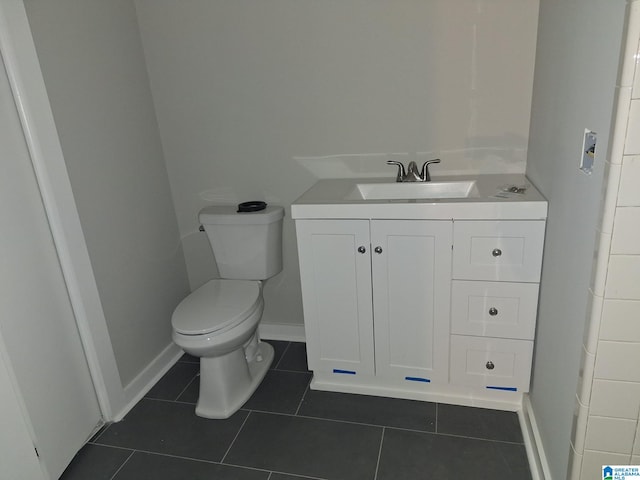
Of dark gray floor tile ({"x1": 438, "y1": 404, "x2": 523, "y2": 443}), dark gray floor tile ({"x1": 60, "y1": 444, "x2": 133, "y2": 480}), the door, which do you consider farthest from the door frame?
dark gray floor tile ({"x1": 438, "y1": 404, "x2": 523, "y2": 443})

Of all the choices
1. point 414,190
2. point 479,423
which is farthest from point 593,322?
point 414,190

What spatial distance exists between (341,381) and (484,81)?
148 cm

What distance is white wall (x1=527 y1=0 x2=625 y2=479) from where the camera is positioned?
1102 mm

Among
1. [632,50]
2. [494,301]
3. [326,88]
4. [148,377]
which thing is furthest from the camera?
[148,377]

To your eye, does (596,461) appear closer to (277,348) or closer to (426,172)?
(426,172)

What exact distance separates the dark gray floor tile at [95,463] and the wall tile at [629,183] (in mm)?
1927

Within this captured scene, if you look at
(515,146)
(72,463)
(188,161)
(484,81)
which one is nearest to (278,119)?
(188,161)

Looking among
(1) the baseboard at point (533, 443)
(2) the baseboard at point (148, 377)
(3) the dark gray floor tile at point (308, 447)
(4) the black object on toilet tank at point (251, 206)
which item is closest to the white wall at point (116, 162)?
(2) the baseboard at point (148, 377)

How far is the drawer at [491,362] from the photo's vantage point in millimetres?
1877

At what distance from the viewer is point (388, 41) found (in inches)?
81.0

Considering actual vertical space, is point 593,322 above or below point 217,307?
above

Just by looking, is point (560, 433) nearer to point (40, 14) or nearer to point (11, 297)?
point (11, 297)

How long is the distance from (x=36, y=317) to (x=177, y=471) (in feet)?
2.56

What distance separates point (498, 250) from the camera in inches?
69.0
